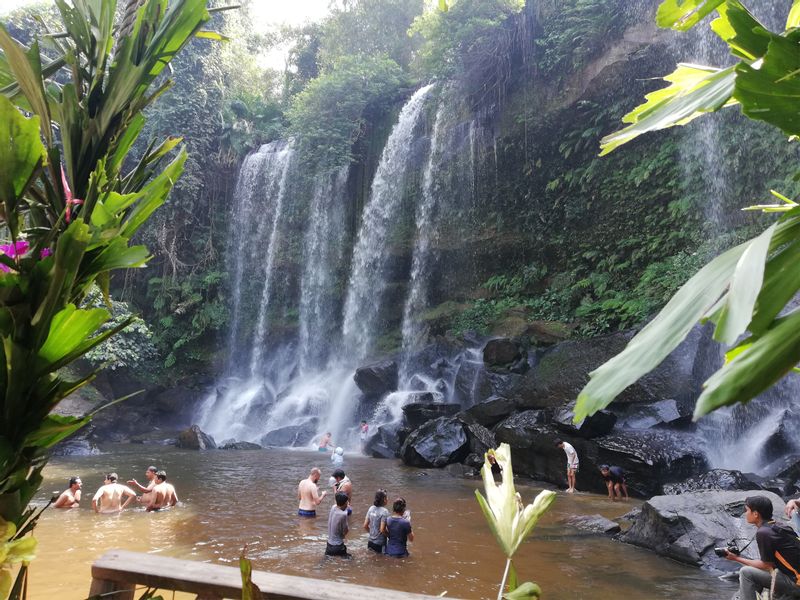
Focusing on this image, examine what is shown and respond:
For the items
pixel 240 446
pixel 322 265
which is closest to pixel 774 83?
pixel 240 446

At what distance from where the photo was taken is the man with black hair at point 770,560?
177 inches

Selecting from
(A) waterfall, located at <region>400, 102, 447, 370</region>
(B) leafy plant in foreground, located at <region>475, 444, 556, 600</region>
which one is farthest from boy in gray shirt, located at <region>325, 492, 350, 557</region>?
(A) waterfall, located at <region>400, 102, 447, 370</region>

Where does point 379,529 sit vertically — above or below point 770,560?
below

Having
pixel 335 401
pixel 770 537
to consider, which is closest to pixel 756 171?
pixel 770 537

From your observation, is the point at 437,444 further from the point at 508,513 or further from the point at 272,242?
the point at 272,242

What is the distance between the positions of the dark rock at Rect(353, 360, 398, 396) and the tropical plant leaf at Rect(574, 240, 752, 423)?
17.2 meters

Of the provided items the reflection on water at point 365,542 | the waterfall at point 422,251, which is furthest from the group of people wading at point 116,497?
the waterfall at point 422,251

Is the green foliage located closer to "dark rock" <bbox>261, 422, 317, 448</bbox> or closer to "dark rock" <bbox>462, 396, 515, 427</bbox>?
"dark rock" <bbox>261, 422, 317, 448</bbox>

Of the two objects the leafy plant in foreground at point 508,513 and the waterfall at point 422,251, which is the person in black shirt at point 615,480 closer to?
the leafy plant in foreground at point 508,513

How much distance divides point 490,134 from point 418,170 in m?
3.02

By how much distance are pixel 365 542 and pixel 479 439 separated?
6322mm

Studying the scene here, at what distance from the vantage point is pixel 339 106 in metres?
22.2

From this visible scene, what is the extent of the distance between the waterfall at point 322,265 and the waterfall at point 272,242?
5.66 feet

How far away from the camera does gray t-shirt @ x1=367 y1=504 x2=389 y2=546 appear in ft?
21.9
